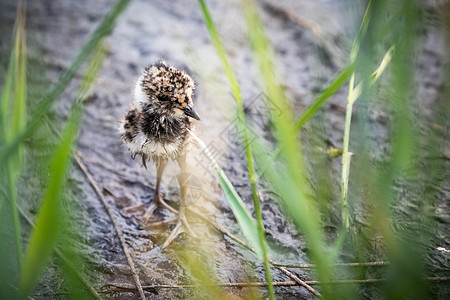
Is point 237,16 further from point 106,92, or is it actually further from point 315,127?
point 315,127

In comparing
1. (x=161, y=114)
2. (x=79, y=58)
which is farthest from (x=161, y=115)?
(x=79, y=58)

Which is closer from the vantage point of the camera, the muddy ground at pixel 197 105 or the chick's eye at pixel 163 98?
the muddy ground at pixel 197 105

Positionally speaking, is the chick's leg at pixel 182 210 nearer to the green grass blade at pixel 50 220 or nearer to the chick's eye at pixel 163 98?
the chick's eye at pixel 163 98

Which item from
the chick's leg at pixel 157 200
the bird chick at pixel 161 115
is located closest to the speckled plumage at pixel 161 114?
the bird chick at pixel 161 115

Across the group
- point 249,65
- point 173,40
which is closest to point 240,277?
point 249,65

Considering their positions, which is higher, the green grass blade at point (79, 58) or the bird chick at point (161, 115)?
the bird chick at point (161, 115)

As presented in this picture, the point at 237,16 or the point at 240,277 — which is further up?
the point at 237,16

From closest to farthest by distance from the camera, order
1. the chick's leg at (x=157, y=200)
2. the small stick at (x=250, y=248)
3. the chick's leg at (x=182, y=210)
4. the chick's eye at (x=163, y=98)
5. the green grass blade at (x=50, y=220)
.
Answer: the green grass blade at (x=50, y=220) < the small stick at (x=250, y=248) < the chick's eye at (x=163, y=98) < the chick's leg at (x=182, y=210) < the chick's leg at (x=157, y=200)
